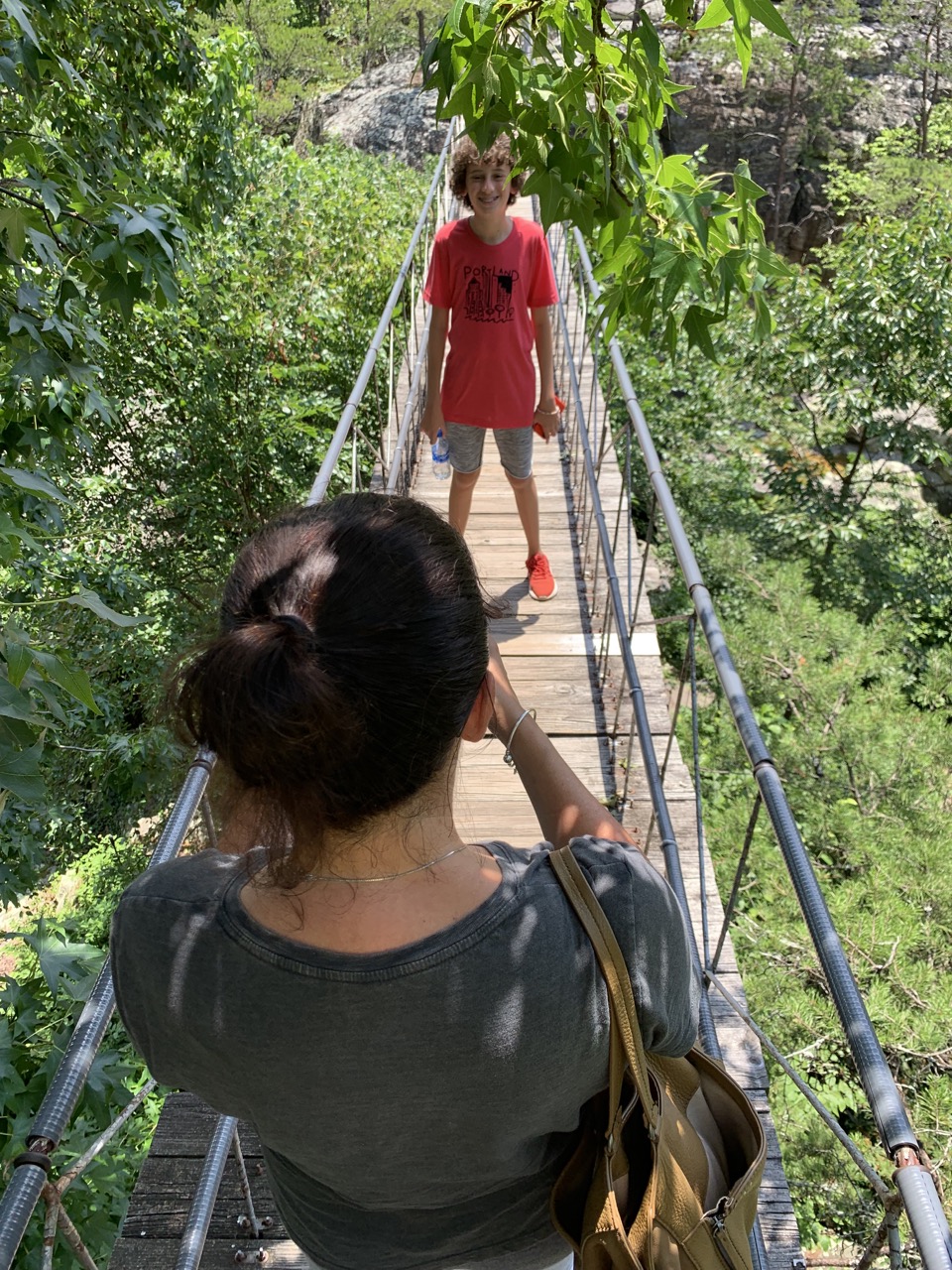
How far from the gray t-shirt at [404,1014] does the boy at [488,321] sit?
245 cm

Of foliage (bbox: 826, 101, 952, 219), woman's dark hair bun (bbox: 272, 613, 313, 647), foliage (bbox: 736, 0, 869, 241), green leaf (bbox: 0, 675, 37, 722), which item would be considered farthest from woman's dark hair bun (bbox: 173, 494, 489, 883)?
foliage (bbox: 736, 0, 869, 241)

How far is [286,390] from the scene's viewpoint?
787 cm

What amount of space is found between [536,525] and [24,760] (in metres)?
2.58

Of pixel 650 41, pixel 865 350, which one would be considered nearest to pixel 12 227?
pixel 650 41

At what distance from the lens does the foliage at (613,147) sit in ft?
4.75

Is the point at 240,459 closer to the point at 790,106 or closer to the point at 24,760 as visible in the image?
the point at 24,760

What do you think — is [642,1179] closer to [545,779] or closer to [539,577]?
[545,779]

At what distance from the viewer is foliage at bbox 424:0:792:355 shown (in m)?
1.45

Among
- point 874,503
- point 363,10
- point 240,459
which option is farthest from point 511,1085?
point 363,10

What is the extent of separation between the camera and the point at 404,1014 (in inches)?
31.0

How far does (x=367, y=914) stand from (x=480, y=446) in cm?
272

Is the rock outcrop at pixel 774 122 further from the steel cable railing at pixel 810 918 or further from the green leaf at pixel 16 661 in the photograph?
the green leaf at pixel 16 661

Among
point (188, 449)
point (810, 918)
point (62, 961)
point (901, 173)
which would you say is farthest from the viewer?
point (901, 173)

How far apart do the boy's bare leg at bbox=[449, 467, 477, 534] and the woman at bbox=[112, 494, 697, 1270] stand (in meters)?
2.60
